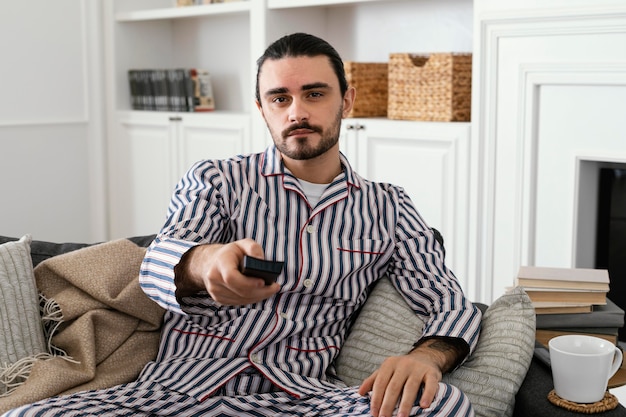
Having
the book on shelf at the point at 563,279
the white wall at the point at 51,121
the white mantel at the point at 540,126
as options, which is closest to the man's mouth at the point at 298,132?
the book on shelf at the point at 563,279

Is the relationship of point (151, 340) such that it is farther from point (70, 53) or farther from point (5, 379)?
point (70, 53)

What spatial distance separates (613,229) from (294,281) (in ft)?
5.28

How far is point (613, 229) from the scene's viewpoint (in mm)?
3020

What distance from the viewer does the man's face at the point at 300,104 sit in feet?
6.20

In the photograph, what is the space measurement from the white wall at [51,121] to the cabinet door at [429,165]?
1662 mm

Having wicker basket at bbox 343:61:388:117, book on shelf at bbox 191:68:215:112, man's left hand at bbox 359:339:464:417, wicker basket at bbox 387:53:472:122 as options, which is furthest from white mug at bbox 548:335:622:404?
book on shelf at bbox 191:68:215:112

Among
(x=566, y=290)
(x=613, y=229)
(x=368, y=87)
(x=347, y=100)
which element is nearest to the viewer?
(x=566, y=290)

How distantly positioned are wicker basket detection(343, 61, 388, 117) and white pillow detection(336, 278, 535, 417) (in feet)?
5.26

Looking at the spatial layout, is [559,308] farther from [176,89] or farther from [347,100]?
[176,89]

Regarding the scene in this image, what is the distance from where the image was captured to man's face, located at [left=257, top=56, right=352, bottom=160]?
189 centimetres

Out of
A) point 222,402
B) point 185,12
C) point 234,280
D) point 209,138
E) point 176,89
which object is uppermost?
point 185,12

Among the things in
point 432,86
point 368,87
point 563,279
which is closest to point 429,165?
point 432,86

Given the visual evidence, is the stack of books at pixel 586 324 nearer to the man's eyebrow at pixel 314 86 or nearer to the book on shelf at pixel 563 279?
the book on shelf at pixel 563 279

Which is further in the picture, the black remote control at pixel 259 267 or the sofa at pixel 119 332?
the sofa at pixel 119 332
